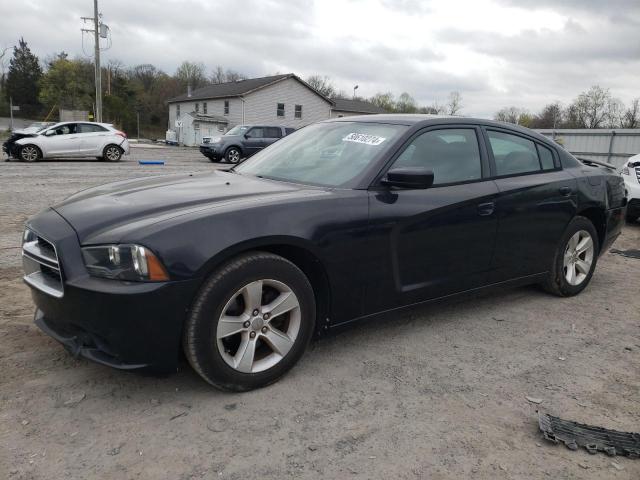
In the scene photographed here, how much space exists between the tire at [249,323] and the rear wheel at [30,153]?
17569mm

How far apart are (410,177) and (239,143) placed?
62.2 ft

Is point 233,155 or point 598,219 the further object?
point 233,155

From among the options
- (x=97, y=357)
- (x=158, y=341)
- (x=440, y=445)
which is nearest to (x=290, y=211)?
(x=158, y=341)

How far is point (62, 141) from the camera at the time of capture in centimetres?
1794

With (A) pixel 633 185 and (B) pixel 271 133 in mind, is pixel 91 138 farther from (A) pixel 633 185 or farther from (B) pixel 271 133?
(A) pixel 633 185

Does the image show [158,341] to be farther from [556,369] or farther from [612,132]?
[612,132]

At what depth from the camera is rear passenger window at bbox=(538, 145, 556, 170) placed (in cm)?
439

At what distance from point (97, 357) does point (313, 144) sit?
7.00ft

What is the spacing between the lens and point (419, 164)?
3.55 metres

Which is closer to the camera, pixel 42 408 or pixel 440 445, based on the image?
pixel 440 445

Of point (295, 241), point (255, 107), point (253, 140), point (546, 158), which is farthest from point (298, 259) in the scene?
point (255, 107)

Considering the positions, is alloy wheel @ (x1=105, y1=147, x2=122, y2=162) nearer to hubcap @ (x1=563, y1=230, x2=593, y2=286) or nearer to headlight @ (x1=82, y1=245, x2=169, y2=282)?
hubcap @ (x1=563, y1=230, x2=593, y2=286)

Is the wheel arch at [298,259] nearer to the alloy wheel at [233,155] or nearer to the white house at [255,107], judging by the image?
the alloy wheel at [233,155]

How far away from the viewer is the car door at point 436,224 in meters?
3.25
